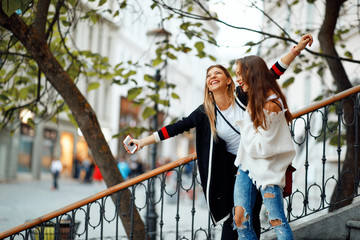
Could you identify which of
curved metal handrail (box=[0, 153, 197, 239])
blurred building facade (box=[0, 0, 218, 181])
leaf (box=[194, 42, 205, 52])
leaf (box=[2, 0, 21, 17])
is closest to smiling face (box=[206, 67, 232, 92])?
curved metal handrail (box=[0, 153, 197, 239])

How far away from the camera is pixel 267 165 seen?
3.05 m

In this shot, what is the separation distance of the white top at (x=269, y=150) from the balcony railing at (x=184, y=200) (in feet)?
4.27

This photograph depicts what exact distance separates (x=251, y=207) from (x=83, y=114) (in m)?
2.80

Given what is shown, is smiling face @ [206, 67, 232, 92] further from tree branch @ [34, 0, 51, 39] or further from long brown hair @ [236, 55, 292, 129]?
tree branch @ [34, 0, 51, 39]

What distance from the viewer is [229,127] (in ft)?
11.3

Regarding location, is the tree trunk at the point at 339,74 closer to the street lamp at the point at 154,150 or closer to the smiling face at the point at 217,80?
the street lamp at the point at 154,150

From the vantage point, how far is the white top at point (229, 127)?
346 centimetres

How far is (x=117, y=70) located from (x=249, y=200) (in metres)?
4.02

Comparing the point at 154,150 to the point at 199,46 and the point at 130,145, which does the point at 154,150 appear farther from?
the point at 130,145

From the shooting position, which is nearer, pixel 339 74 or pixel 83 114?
pixel 83 114

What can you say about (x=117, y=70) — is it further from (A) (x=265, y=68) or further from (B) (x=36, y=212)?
(B) (x=36, y=212)

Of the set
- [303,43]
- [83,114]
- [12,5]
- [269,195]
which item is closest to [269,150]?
[269,195]

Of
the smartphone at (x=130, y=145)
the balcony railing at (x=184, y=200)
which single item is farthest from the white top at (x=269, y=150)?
the balcony railing at (x=184, y=200)

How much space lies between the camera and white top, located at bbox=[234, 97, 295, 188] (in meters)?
3.03
